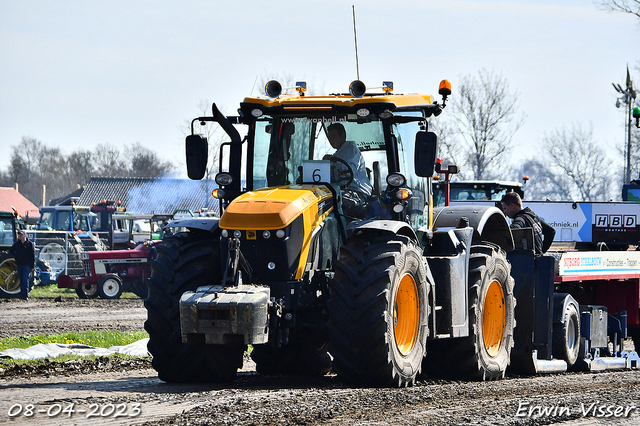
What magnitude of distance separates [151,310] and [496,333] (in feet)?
13.5

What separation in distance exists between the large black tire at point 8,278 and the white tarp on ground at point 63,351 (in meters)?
13.6

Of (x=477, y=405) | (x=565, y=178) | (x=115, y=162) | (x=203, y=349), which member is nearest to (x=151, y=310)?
(x=203, y=349)

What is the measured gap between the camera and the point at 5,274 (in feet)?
83.3

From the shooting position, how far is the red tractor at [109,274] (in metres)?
26.0

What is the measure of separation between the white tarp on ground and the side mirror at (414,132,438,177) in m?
5.11

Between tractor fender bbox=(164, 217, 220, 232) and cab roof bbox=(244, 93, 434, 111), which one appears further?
cab roof bbox=(244, 93, 434, 111)

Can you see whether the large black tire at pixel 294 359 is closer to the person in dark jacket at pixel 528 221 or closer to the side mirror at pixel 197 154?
the side mirror at pixel 197 154

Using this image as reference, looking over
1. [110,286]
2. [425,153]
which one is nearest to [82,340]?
[425,153]

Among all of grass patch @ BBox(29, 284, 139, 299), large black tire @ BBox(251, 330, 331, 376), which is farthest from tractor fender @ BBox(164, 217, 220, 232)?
grass patch @ BBox(29, 284, 139, 299)

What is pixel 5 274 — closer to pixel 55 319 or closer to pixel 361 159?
pixel 55 319

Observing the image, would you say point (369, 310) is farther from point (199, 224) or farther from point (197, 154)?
point (197, 154)

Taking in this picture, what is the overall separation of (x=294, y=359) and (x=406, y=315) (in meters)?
1.96

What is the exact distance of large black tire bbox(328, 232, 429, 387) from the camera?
308 inches

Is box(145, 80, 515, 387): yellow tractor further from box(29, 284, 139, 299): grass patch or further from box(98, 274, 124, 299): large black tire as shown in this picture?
box(29, 284, 139, 299): grass patch
